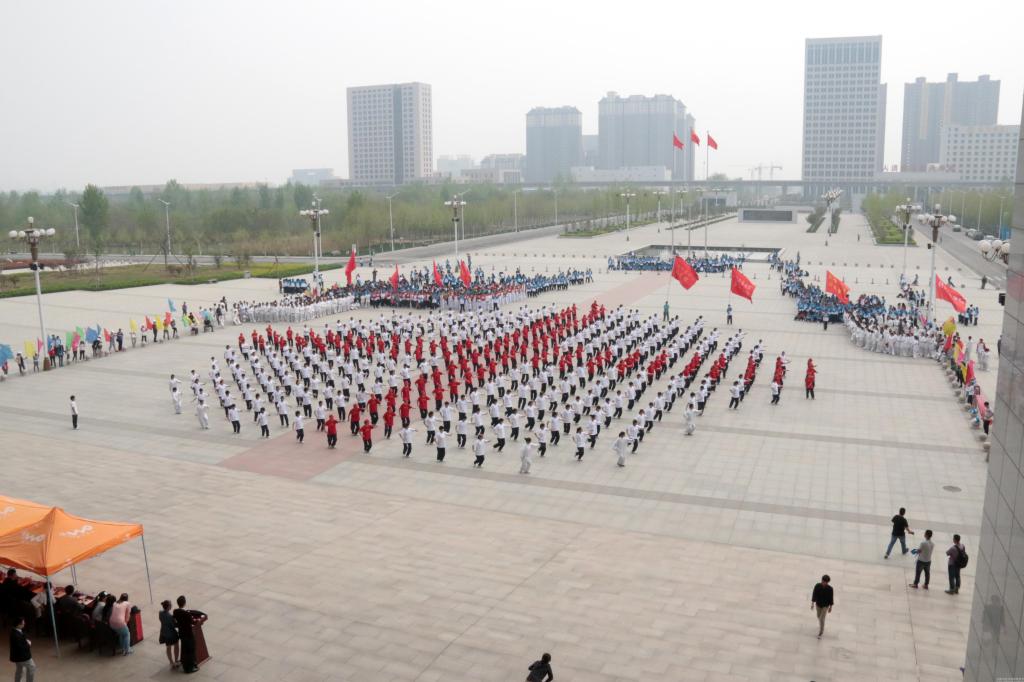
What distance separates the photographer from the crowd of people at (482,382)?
59.4 ft

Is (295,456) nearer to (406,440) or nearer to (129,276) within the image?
(406,440)

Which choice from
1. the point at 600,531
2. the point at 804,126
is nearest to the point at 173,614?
the point at 600,531

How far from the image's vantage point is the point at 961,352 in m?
24.1

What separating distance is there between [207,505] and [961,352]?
20.7 meters

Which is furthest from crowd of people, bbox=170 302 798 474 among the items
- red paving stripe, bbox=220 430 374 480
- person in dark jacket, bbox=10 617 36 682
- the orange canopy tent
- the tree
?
the tree

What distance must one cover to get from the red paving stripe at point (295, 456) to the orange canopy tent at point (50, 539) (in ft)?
19.7

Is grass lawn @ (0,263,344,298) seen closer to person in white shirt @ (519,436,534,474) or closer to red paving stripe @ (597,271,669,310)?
red paving stripe @ (597,271,669,310)

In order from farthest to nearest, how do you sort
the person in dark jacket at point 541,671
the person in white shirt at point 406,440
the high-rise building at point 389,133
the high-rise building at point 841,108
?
the high-rise building at point 389,133
the high-rise building at point 841,108
the person in white shirt at point 406,440
the person in dark jacket at point 541,671

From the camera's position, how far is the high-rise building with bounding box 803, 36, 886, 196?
18662cm

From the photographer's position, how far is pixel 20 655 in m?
8.11

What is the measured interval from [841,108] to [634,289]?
168 meters

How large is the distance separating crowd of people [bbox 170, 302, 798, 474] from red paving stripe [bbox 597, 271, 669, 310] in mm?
8309

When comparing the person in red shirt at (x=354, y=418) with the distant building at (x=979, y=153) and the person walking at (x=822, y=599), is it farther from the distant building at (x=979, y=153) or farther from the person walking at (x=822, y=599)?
the distant building at (x=979, y=153)

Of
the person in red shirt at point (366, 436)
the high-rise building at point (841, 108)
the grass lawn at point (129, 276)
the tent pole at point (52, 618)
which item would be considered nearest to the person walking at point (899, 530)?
the person in red shirt at point (366, 436)
